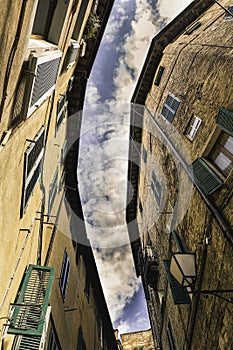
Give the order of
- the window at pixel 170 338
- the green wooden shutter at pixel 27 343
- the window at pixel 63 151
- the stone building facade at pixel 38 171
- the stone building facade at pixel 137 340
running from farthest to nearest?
1. the stone building facade at pixel 137 340
2. the window at pixel 63 151
3. the window at pixel 170 338
4. the green wooden shutter at pixel 27 343
5. the stone building facade at pixel 38 171

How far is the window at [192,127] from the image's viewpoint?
27.6 feet

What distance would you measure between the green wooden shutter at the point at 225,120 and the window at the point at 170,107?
3.85m

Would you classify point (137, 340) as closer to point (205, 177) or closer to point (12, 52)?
point (205, 177)

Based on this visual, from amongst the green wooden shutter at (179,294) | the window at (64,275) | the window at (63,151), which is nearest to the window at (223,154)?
the green wooden shutter at (179,294)

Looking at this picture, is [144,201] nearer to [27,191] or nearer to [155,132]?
[155,132]

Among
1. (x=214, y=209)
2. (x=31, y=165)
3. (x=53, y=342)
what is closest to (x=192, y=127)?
(x=214, y=209)

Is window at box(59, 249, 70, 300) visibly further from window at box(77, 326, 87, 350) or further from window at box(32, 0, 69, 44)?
window at box(32, 0, 69, 44)

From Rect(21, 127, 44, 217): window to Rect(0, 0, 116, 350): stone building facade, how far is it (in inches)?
0.9

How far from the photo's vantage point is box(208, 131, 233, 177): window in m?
6.56

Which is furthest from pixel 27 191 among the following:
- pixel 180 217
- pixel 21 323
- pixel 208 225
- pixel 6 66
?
pixel 180 217

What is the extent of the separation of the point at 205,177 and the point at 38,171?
3.92 meters

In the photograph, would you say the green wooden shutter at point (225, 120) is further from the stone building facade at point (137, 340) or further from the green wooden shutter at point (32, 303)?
the stone building facade at point (137, 340)

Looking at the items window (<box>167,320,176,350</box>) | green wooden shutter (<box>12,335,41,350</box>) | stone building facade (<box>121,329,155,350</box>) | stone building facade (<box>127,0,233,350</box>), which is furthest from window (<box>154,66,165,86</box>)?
stone building facade (<box>121,329,155,350</box>)

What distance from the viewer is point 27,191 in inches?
241
